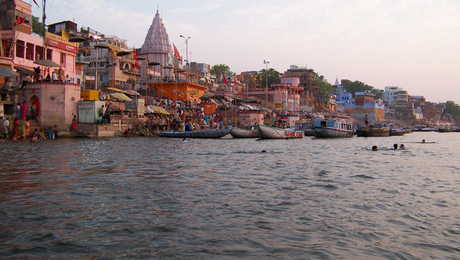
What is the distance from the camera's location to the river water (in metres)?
5.15

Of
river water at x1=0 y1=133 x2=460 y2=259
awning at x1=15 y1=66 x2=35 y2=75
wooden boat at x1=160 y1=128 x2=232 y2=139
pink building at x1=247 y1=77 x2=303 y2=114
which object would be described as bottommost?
river water at x1=0 y1=133 x2=460 y2=259

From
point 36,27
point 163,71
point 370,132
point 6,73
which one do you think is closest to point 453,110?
point 370,132

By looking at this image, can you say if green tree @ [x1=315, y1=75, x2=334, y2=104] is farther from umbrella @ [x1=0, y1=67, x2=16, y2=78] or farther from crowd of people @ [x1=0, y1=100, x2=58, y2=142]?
umbrella @ [x1=0, y1=67, x2=16, y2=78]

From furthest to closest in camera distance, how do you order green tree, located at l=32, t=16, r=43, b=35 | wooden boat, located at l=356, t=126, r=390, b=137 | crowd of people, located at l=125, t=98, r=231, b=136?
1. wooden boat, located at l=356, t=126, r=390, b=137
2. green tree, located at l=32, t=16, r=43, b=35
3. crowd of people, located at l=125, t=98, r=231, b=136

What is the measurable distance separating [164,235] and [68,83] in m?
29.0

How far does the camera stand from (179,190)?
9.20m

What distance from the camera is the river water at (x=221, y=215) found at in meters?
5.15

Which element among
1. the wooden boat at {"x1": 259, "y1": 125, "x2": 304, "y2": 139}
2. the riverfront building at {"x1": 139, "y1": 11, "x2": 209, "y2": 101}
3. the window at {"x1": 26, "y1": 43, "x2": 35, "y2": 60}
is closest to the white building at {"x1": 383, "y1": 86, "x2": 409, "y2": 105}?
the riverfront building at {"x1": 139, "y1": 11, "x2": 209, "y2": 101}

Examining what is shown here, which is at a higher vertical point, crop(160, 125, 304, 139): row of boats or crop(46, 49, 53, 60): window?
crop(46, 49, 53, 60): window

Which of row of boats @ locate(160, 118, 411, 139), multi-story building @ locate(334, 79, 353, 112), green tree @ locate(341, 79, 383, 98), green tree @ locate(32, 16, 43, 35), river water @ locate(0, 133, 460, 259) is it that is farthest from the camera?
green tree @ locate(341, 79, 383, 98)

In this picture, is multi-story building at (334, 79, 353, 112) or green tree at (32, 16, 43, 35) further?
multi-story building at (334, 79, 353, 112)

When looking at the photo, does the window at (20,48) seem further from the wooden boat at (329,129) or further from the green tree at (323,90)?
the green tree at (323,90)

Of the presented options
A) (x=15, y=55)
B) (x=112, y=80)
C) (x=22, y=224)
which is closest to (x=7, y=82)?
(x=15, y=55)

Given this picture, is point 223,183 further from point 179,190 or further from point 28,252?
point 28,252
